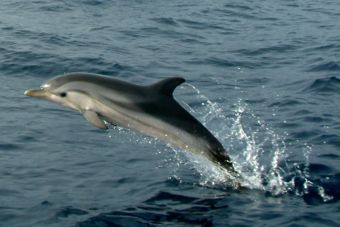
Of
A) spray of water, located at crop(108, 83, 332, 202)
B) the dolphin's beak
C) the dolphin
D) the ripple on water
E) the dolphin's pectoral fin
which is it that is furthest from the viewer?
the ripple on water

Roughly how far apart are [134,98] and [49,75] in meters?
8.47

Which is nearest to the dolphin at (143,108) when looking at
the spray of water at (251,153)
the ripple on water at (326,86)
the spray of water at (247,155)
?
the spray of water at (247,155)

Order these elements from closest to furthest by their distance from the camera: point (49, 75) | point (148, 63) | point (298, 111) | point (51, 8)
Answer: point (298, 111), point (49, 75), point (148, 63), point (51, 8)

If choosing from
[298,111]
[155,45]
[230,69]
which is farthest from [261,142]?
[155,45]

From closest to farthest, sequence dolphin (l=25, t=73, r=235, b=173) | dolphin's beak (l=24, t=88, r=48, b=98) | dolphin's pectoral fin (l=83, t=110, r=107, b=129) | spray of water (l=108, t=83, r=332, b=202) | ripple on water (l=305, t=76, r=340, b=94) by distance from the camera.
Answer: dolphin's pectoral fin (l=83, t=110, r=107, b=129) → dolphin (l=25, t=73, r=235, b=173) → dolphin's beak (l=24, t=88, r=48, b=98) → spray of water (l=108, t=83, r=332, b=202) → ripple on water (l=305, t=76, r=340, b=94)

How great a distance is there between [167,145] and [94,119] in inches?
129

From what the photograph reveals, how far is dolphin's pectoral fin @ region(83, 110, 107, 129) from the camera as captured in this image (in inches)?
363

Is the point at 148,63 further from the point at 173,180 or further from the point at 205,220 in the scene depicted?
the point at 205,220

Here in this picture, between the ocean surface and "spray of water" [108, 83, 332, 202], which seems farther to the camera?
"spray of water" [108, 83, 332, 202]

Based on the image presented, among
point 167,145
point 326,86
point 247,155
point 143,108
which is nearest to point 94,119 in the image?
point 143,108

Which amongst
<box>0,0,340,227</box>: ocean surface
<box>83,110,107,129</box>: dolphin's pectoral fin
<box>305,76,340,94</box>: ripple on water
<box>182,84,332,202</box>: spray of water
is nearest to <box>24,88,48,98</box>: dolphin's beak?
<box>83,110,107,129</box>: dolphin's pectoral fin

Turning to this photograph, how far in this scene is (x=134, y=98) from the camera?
9.37 metres

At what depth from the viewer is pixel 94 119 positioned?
9.33 metres

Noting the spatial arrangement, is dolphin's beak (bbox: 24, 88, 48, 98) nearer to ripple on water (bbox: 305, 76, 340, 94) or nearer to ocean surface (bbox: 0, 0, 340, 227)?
ocean surface (bbox: 0, 0, 340, 227)
